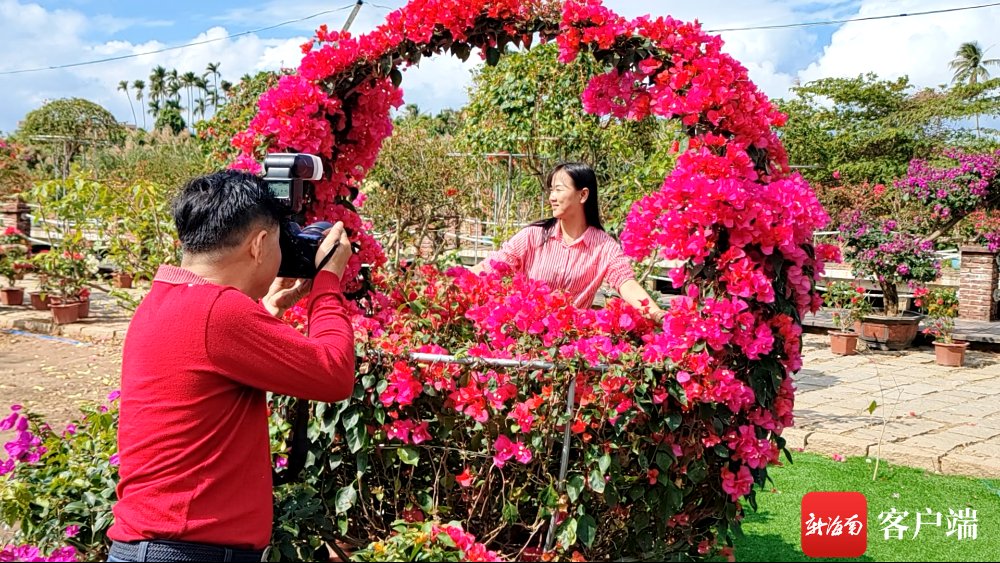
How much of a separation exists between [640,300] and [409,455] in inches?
41.5

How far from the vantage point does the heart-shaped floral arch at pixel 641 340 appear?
8.18ft

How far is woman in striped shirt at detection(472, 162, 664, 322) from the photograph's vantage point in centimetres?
358

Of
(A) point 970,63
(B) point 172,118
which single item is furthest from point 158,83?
(A) point 970,63

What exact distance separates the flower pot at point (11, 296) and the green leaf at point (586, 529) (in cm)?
1152

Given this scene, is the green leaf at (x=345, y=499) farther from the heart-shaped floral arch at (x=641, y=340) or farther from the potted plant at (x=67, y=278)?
the potted plant at (x=67, y=278)

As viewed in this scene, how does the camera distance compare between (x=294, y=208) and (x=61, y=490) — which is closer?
(x=294, y=208)

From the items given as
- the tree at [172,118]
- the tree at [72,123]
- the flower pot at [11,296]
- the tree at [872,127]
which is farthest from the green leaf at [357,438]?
the tree at [172,118]

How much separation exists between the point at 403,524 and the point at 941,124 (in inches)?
1003

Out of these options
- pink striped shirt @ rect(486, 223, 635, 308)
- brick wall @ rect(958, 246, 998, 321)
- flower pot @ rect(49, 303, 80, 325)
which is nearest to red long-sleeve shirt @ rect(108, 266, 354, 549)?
pink striped shirt @ rect(486, 223, 635, 308)

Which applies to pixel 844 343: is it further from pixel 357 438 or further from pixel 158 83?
pixel 158 83

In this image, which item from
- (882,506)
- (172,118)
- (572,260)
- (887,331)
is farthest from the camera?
(172,118)

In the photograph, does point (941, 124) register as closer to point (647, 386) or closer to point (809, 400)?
point (809, 400)

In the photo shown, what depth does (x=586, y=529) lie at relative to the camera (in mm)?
2475

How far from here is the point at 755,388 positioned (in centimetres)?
259
